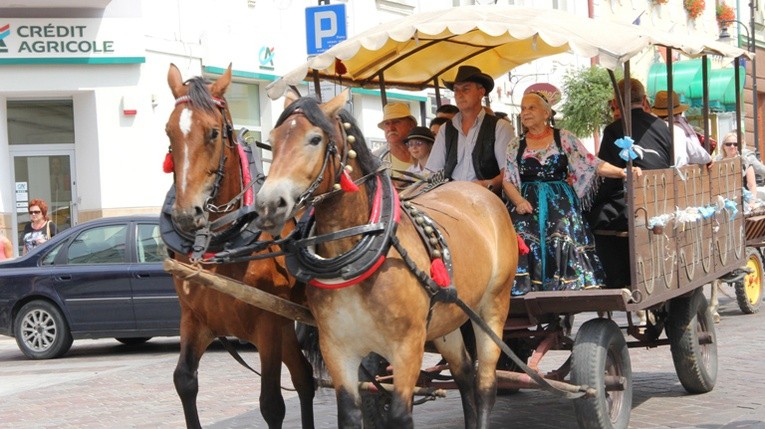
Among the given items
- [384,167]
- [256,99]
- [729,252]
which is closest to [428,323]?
[384,167]

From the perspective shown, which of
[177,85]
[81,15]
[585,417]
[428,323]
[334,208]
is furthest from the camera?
[81,15]

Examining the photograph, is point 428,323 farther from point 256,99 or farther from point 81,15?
point 256,99

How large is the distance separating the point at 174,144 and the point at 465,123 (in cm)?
257

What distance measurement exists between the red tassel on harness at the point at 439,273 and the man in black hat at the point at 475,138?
2.05 meters

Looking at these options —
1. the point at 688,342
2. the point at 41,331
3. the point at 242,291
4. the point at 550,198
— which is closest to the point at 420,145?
the point at 550,198

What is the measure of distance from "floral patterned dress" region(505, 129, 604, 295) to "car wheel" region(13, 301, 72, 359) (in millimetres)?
7867

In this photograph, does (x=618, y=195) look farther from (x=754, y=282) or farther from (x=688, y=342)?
(x=754, y=282)

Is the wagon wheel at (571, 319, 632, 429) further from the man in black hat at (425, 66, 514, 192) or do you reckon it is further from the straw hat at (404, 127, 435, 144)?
the straw hat at (404, 127, 435, 144)

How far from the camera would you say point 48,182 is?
2095 cm

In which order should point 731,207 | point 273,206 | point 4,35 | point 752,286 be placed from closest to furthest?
point 273,206 < point 731,207 < point 752,286 < point 4,35

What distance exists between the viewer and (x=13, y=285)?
571 inches

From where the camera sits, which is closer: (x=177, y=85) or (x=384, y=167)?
(x=384, y=167)

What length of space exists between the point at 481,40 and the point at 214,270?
3388mm

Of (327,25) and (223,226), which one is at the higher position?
(327,25)
